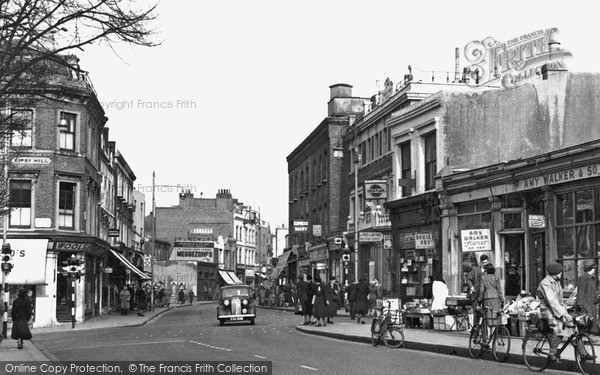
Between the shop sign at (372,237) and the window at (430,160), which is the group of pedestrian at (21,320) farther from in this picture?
the shop sign at (372,237)

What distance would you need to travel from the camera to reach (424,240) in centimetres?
3588

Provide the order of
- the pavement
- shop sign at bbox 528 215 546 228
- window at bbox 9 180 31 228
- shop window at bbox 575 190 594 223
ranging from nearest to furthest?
the pavement → shop window at bbox 575 190 594 223 → shop sign at bbox 528 215 546 228 → window at bbox 9 180 31 228

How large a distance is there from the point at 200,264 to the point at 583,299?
89.6 meters

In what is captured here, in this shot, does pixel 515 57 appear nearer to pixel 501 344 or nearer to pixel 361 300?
pixel 361 300

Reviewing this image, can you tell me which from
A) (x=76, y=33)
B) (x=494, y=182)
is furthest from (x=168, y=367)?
(x=494, y=182)

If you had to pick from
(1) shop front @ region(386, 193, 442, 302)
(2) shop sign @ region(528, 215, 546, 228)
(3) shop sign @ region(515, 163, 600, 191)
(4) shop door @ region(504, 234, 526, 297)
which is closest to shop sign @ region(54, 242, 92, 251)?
(1) shop front @ region(386, 193, 442, 302)

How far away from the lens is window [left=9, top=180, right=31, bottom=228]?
4431 centimetres

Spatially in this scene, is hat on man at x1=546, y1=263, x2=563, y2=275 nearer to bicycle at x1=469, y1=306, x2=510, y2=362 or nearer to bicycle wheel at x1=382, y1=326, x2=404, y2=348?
bicycle at x1=469, y1=306, x2=510, y2=362

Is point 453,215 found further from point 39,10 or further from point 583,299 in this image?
point 39,10

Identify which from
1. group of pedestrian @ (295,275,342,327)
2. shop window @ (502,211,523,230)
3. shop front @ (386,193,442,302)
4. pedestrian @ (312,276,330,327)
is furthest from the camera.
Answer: shop front @ (386,193,442,302)

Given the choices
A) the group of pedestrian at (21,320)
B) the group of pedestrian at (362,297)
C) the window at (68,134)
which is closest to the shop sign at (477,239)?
the group of pedestrian at (362,297)

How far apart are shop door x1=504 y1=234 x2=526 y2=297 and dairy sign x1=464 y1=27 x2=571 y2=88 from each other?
8910 millimetres

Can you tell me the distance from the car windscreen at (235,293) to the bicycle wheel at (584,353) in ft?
85.0

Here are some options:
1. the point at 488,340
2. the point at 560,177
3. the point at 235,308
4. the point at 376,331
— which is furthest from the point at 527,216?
the point at 235,308
